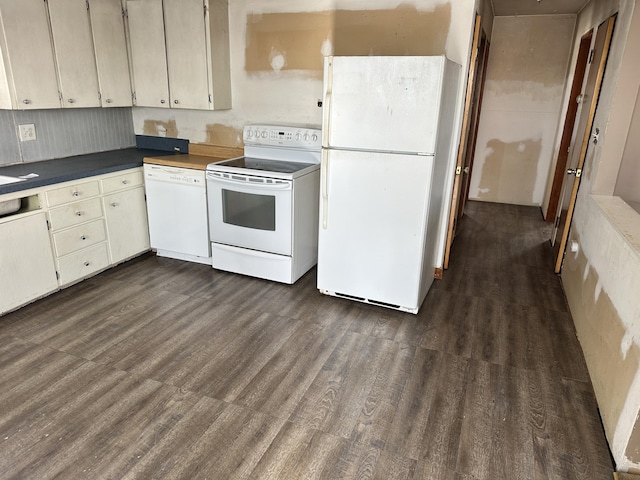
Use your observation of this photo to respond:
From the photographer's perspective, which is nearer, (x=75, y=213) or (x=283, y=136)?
(x=75, y=213)

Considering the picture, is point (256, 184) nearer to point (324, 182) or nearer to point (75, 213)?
point (324, 182)

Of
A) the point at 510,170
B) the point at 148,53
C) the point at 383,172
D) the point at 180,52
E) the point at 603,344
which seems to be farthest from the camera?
the point at 510,170

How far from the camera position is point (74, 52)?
343cm

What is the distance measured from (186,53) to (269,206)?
1558 millimetres

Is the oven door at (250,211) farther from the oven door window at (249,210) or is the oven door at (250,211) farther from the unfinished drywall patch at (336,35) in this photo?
the unfinished drywall patch at (336,35)

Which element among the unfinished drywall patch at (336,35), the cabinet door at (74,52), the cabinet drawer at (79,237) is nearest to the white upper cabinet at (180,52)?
the unfinished drywall patch at (336,35)

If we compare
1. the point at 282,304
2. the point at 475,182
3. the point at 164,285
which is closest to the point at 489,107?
the point at 475,182

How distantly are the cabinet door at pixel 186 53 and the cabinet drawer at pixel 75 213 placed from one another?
1161mm

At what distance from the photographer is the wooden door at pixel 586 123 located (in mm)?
3377

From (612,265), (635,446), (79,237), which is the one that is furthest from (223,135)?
(635,446)

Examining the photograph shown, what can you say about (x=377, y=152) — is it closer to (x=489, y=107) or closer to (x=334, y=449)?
(x=334, y=449)

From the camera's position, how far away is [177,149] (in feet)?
14.3

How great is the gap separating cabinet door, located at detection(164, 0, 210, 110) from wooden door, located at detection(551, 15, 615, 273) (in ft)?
10.3

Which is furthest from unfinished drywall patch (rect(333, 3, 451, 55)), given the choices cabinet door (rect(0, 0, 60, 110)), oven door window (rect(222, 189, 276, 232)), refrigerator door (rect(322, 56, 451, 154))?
cabinet door (rect(0, 0, 60, 110))
